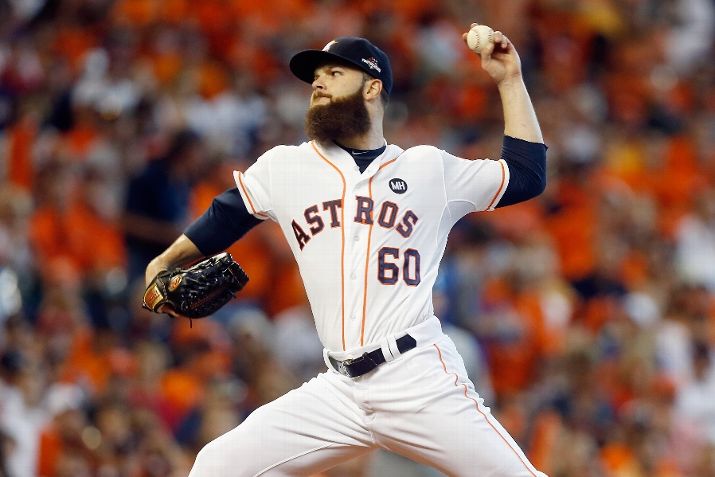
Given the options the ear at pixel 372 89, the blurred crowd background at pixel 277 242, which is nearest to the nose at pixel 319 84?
the ear at pixel 372 89

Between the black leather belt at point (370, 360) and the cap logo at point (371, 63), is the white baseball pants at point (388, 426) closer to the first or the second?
the black leather belt at point (370, 360)

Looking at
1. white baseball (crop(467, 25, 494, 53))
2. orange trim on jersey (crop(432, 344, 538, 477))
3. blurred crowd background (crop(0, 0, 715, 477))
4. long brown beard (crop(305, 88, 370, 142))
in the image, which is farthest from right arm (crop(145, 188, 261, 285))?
blurred crowd background (crop(0, 0, 715, 477))

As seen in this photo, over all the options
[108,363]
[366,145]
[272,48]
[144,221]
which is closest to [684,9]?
[272,48]

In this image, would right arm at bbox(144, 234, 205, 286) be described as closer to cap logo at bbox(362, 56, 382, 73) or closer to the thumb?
cap logo at bbox(362, 56, 382, 73)

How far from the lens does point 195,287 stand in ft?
14.6

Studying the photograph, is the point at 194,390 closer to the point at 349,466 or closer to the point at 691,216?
the point at 349,466

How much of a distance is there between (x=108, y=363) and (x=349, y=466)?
1536 millimetres

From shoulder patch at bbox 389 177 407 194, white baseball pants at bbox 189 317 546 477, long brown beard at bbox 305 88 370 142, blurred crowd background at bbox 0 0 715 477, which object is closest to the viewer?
white baseball pants at bbox 189 317 546 477

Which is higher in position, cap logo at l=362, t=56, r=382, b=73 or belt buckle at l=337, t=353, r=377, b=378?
cap logo at l=362, t=56, r=382, b=73

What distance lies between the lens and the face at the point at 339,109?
4527mm

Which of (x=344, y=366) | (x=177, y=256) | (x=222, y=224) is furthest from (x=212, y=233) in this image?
(x=344, y=366)

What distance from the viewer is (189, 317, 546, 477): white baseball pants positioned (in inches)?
165

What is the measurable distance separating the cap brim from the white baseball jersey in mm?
307

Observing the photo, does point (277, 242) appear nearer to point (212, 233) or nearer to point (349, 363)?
point (212, 233)
